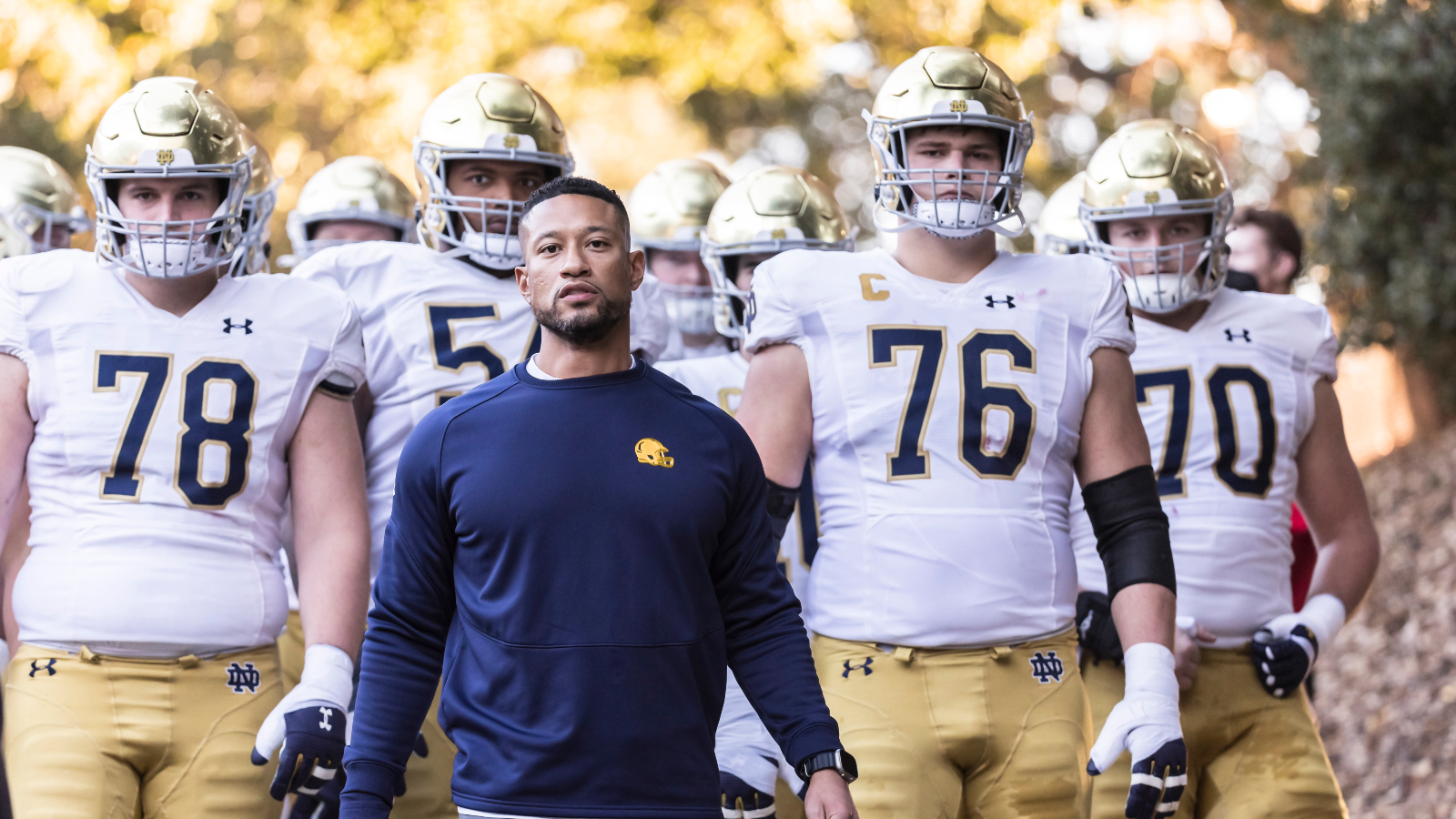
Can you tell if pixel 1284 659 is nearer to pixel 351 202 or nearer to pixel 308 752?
pixel 308 752

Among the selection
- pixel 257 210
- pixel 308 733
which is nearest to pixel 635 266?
pixel 308 733

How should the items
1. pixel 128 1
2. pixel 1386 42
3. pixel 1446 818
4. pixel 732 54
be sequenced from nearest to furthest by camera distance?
pixel 1446 818 → pixel 1386 42 → pixel 128 1 → pixel 732 54

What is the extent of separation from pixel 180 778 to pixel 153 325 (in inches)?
38.2

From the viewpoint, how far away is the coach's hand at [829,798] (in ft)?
8.15

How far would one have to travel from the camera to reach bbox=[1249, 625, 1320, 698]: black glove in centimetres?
371

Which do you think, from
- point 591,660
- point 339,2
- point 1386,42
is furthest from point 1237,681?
point 339,2

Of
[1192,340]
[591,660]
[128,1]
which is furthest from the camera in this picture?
[128,1]

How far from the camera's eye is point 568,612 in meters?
2.46

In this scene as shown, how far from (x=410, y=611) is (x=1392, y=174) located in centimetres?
745

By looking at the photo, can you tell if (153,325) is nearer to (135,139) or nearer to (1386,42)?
(135,139)

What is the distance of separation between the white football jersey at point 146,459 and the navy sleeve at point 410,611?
722 mm

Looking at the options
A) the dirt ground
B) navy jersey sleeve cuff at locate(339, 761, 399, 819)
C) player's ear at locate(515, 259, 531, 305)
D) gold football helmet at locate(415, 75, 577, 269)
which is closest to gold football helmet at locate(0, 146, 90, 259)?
gold football helmet at locate(415, 75, 577, 269)

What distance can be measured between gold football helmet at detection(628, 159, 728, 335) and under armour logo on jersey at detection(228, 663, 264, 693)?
2.06 m

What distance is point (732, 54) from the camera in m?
11.7
